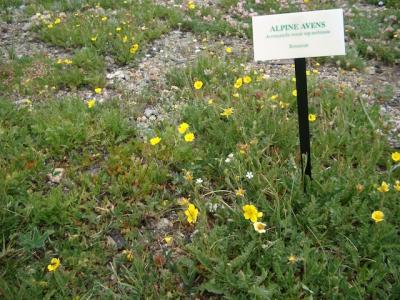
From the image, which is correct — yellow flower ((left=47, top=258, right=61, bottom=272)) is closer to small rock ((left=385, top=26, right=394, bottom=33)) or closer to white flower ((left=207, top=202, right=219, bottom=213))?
white flower ((left=207, top=202, right=219, bottom=213))

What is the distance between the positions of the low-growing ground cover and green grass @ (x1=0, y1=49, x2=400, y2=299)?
15mm

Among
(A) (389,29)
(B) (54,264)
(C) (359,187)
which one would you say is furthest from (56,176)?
(A) (389,29)

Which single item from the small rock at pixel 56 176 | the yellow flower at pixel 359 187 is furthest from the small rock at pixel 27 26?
the yellow flower at pixel 359 187

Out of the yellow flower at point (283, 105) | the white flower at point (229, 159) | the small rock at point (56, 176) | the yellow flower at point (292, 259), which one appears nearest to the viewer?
the yellow flower at point (292, 259)

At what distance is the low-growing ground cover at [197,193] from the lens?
3.18m

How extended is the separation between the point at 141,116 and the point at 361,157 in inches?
102

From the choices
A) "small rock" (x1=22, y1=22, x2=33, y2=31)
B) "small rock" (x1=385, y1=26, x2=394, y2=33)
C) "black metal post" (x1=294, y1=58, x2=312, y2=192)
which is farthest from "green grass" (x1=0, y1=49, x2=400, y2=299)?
"small rock" (x1=22, y1=22, x2=33, y2=31)

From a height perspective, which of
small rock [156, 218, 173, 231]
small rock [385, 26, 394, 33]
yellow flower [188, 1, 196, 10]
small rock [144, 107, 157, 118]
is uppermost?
yellow flower [188, 1, 196, 10]

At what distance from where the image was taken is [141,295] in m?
3.16

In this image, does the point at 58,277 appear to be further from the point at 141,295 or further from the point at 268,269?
the point at 268,269

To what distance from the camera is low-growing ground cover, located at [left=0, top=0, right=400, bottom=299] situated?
318 centimetres

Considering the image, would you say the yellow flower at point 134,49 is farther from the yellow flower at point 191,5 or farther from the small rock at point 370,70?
the small rock at point 370,70

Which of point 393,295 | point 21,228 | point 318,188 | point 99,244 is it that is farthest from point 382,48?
point 21,228

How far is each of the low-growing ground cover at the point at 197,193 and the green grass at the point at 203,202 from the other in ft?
0.05
